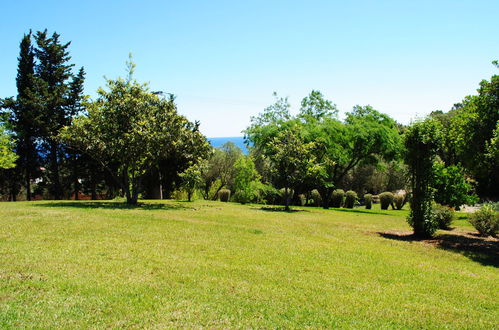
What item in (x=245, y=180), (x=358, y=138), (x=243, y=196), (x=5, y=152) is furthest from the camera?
(x=243, y=196)

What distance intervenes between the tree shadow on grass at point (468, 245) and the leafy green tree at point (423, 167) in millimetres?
704

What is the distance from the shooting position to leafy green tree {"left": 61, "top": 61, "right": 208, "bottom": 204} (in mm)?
22531

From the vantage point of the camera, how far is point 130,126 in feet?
76.8

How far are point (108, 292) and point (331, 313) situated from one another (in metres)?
4.06

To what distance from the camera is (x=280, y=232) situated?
49.8ft

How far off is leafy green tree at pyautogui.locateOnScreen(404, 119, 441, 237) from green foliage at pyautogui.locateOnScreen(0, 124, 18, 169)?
36.0m

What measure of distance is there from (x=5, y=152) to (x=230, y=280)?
3650 centimetres

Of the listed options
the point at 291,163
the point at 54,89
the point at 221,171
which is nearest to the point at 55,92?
the point at 54,89

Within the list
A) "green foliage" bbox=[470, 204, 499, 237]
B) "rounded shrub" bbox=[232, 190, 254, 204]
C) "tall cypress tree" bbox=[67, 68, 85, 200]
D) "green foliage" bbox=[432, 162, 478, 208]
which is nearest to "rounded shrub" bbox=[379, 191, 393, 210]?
"green foliage" bbox=[432, 162, 478, 208]

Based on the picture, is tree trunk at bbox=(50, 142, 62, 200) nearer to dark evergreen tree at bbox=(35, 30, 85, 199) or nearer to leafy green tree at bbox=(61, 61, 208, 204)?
dark evergreen tree at bbox=(35, 30, 85, 199)

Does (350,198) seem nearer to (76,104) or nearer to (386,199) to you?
(386,199)

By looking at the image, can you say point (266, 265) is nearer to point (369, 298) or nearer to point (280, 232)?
point (369, 298)

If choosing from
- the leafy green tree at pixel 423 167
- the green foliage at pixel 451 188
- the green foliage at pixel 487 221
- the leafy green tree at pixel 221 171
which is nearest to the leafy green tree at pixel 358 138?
the green foliage at pixel 451 188

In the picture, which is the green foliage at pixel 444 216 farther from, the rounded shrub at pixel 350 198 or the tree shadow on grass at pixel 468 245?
the rounded shrub at pixel 350 198
